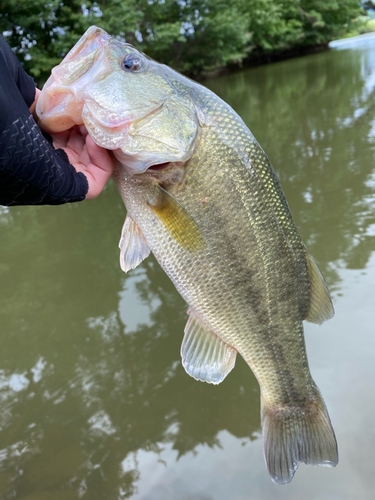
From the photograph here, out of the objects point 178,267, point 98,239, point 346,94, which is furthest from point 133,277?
point 346,94

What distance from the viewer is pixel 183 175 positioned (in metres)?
1.54

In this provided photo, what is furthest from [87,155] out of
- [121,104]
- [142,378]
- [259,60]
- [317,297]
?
[259,60]

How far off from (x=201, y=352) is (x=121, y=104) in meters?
1.14

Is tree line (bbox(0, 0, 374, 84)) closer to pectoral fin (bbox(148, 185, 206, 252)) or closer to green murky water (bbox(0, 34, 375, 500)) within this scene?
green murky water (bbox(0, 34, 375, 500))

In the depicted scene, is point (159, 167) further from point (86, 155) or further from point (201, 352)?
point (201, 352)

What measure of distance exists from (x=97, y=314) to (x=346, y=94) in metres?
8.90

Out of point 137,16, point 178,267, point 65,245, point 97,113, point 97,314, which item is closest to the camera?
point 97,113

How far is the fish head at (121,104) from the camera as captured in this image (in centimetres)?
141

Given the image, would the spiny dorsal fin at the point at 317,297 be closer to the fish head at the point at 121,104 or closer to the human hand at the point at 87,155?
the fish head at the point at 121,104

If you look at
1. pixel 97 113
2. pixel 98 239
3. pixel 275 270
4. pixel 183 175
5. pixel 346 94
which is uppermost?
pixel 97 113

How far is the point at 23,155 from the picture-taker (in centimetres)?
126

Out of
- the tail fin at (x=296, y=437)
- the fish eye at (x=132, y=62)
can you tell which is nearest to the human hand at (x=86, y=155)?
the fish eye at (x=132, y=62)

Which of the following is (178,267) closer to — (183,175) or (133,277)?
(183,175)

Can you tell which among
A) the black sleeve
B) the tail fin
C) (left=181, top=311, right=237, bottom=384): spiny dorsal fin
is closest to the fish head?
the black sleeve
